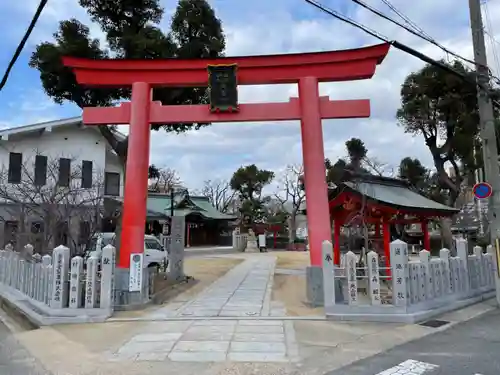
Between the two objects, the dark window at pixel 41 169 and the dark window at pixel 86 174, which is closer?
the dark window at pixel 41 169

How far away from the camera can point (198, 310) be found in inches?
346

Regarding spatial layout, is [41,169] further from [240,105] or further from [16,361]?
[16,361]

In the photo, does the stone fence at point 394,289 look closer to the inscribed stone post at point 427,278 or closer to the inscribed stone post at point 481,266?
the inscribed stone post at point 427,278

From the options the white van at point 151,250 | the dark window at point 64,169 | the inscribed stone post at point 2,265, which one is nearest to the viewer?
the inscribed stone post at point 2,265

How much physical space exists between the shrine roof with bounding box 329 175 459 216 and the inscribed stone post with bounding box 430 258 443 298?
3.46 meters

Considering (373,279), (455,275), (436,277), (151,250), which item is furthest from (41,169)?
(455,275)

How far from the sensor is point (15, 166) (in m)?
20.1

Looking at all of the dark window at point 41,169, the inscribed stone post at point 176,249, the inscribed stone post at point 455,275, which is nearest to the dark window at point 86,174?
the dark window at point 41,169

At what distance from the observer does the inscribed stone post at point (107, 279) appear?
8070 mm

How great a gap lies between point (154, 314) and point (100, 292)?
1183 millimetres

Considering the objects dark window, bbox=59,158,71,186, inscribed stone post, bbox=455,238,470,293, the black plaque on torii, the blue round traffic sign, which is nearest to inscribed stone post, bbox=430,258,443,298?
inscribed stone post, bbox=455,238,470,293

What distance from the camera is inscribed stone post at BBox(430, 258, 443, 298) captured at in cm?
883

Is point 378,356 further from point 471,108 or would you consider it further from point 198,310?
point 471,108

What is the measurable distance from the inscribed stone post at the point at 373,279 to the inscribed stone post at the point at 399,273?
1.00ft
